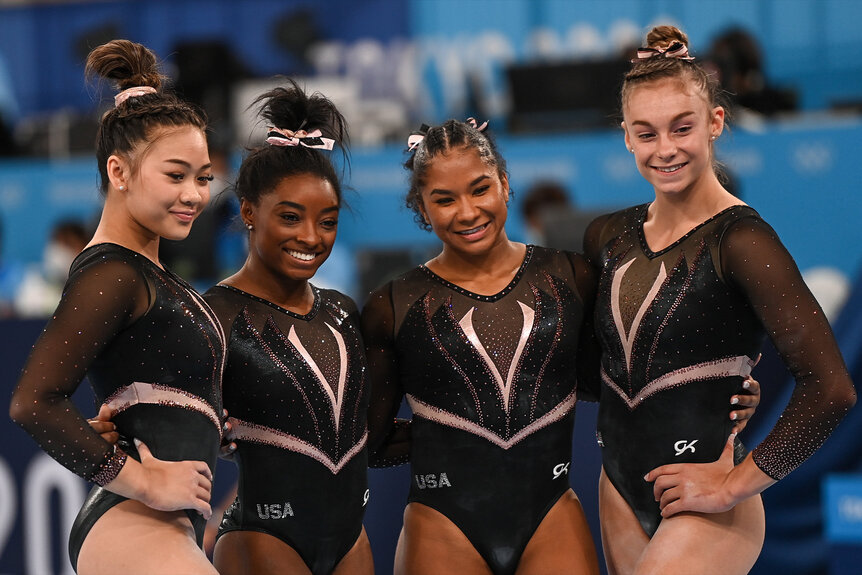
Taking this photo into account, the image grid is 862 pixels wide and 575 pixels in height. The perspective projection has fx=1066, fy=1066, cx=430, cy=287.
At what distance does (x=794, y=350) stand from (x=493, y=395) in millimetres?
744

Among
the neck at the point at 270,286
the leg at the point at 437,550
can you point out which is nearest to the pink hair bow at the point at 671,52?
the neck at the point at 270,286

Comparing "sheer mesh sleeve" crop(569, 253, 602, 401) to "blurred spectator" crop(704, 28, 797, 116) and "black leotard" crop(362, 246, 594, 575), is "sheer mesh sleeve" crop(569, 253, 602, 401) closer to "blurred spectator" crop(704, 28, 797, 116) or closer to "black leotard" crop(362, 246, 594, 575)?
"black leotard" crop(362, 246, 594, 575)

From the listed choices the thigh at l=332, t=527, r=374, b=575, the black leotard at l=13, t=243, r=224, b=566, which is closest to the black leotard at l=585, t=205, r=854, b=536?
the thigh at l=332, t=527, r=374, b=575

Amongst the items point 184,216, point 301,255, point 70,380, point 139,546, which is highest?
point 184,216

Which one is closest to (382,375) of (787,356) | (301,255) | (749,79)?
(301,255)

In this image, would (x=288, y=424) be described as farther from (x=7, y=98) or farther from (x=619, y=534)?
(x=7, y=98)

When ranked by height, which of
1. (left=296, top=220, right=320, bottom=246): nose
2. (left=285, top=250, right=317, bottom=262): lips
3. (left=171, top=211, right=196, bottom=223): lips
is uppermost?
(left=171, top=211, right=196, bottom=223): lips

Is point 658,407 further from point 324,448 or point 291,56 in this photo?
point 291,56

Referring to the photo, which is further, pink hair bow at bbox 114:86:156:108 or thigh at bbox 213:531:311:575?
thigh at bbox 213:531:311:575

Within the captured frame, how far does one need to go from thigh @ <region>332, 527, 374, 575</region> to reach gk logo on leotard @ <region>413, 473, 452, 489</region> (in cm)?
21

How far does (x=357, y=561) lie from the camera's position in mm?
2717

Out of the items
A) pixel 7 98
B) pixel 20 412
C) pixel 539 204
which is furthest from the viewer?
pixel 7 98

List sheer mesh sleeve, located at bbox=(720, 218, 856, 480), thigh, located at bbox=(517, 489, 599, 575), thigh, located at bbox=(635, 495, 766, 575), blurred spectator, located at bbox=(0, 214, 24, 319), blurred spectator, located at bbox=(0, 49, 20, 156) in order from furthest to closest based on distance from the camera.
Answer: blurred spectator, located at bbox=(0, 49, 20, 156), blurred spectator, located at bbox=(0, 214, 24, 319), thigh, located at bbox=(517, 489, 599, 575), thigh, located at bbox=(635, 495, 766, 575), sheer mesh sleeve, located at bbox=(720, 218, 856, 480)

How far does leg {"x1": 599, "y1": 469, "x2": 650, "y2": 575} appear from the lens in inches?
104
